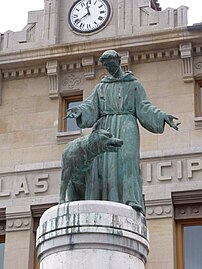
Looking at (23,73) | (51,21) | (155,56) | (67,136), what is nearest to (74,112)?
(67,136)

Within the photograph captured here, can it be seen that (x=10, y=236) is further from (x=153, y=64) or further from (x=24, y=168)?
(x=153, y=64)

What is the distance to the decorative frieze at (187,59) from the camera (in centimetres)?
2120

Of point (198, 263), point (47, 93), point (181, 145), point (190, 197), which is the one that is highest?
point (47, 93)

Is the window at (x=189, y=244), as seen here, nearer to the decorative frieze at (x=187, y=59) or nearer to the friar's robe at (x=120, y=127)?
the decorative frieze at (x=187, y=59)

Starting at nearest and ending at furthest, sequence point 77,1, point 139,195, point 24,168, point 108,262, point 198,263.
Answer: point 108,262 < point 139,195 < point 198,263 < point 24,168 < point 77,1

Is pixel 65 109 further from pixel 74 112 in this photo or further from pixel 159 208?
pixel 74 112

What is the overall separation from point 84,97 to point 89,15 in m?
2.15

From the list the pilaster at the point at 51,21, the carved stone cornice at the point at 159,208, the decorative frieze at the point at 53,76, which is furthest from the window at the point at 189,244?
the pilaster at the point at 51,21

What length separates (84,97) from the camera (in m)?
21.7

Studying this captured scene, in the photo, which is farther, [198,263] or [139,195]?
[198,263]

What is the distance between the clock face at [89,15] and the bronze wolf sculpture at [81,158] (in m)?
10.8

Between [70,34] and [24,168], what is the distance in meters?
3.54

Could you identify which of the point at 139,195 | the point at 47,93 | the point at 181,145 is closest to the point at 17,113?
the point at 47,93

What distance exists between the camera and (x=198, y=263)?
1972cm
